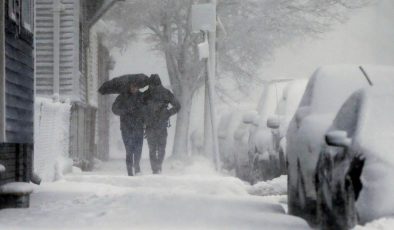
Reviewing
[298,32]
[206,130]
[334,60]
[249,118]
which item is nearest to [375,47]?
[334,60]

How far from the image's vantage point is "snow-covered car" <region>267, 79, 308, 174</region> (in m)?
13.6

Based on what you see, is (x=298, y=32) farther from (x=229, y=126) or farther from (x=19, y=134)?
(x=19, y=134)

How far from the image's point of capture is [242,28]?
32.5 m

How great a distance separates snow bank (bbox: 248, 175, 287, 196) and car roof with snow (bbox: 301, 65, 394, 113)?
380 cm

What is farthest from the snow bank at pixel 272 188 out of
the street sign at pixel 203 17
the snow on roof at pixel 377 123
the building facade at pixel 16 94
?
the street sign at pixel 203 17

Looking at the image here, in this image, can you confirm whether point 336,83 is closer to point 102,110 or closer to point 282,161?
point 282,161

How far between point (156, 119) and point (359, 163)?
10424mm

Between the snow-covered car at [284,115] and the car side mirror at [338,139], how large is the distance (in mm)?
5297

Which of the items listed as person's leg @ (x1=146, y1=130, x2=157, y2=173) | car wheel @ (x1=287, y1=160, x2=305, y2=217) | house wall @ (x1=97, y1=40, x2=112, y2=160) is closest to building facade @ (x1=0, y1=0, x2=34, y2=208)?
car wheel @ (x1=287, y1=160, x2=305, y2=217)

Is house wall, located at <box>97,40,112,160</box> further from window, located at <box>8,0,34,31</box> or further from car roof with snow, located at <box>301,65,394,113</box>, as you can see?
car roof with snow, located at <box>301,65,394,113</box>

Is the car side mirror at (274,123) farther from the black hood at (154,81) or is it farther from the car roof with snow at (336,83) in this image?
the black hood at (154,81)

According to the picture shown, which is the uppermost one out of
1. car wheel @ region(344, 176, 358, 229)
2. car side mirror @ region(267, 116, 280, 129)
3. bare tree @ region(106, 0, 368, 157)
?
bare tree @ region(106, 0, 368, 157)

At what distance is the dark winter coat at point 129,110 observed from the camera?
17000mm

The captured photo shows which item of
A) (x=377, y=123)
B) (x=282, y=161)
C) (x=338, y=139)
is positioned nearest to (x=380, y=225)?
(x=338, y=139)
